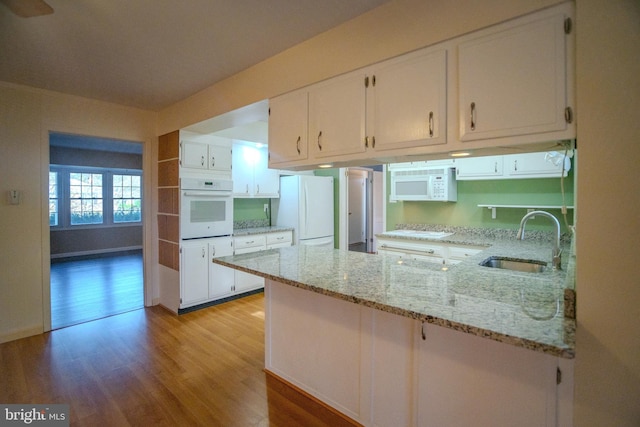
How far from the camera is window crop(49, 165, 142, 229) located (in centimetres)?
691

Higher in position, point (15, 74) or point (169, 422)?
point (15, 74)

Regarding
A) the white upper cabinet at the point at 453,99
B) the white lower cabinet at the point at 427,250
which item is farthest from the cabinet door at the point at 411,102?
the white lower cabinet at the point at 427,250

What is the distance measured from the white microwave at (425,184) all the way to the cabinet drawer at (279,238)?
1665mm

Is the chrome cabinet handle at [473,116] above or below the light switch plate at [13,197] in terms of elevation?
above

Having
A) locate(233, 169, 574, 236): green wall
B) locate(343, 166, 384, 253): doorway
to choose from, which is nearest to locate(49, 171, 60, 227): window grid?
locate(343, 166, 384, 253): doorway

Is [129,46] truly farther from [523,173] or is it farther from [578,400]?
[523,173]

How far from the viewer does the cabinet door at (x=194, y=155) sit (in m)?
3.56

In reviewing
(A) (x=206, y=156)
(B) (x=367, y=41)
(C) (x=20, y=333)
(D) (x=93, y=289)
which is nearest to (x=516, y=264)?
(B) (x=367, y=41)

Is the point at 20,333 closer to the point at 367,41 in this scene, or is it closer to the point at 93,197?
the point at 367,41

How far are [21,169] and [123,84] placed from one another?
4.32 feet

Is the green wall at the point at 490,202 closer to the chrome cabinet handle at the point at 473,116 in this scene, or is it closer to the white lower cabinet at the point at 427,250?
the white lower cabinet at the point at 427,250

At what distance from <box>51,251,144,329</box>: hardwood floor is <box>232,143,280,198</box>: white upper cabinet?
202 cm

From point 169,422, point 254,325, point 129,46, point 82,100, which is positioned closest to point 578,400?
point 169,422

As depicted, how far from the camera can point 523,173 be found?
9.89 ft
